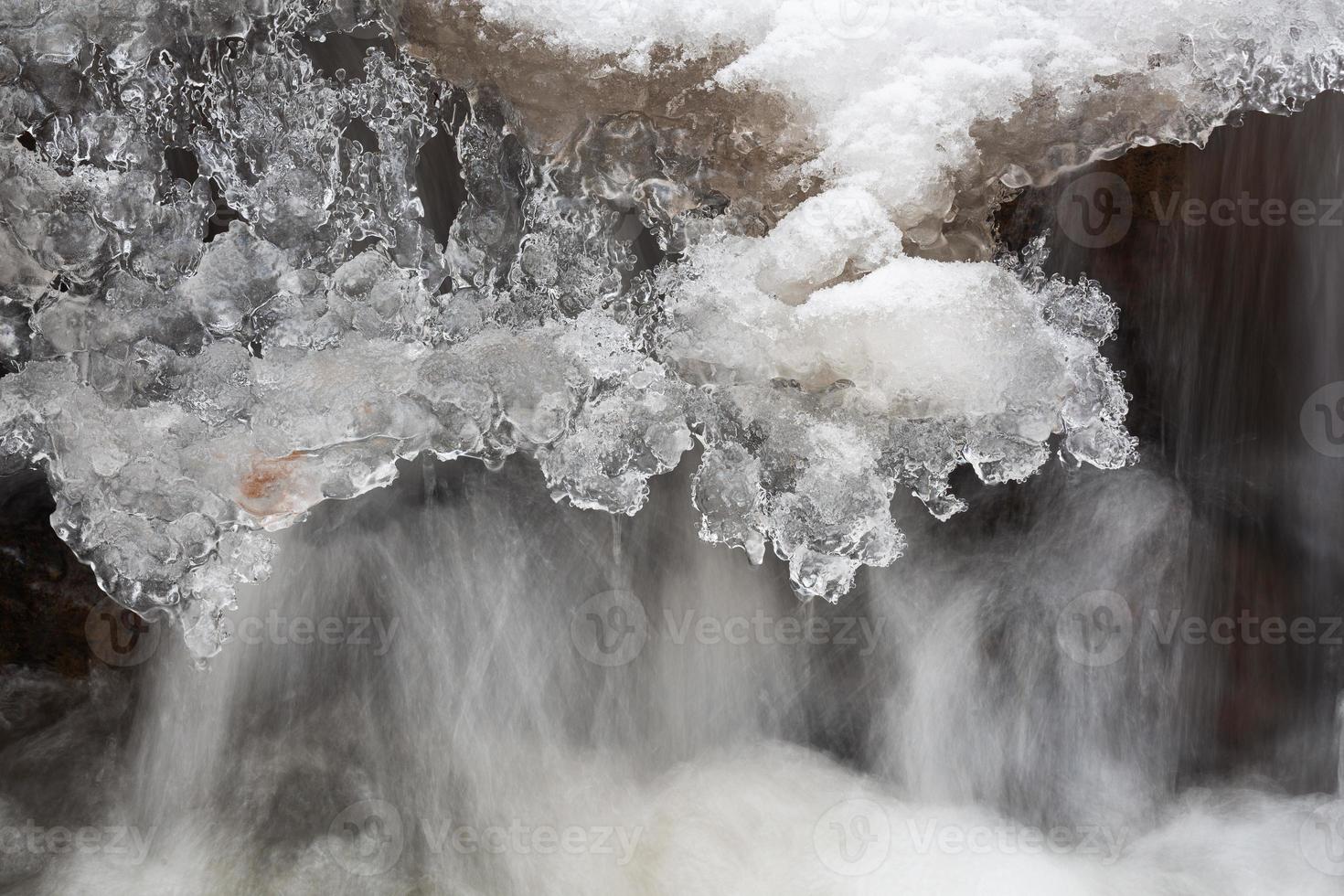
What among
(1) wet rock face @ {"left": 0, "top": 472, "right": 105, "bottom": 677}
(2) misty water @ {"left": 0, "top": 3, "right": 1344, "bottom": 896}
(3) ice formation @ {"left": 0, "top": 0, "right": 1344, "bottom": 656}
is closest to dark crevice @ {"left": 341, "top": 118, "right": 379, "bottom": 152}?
(3) ice formation @ {"left": 0, "top": 0, "right": 1344, "bottom": 656}

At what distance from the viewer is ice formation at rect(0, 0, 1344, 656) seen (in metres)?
1.40

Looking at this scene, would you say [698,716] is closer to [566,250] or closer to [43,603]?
[566,250]

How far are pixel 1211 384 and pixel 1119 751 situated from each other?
0.71 metres

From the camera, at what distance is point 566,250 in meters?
1.58

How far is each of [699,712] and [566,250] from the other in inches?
35.2

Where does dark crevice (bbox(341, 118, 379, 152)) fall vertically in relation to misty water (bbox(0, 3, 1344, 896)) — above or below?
above

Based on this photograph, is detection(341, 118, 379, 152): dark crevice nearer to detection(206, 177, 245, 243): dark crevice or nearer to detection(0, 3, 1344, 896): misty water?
detection(206, 177, 245, 243): dark crevice

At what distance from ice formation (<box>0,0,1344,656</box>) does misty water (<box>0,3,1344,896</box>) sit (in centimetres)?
16

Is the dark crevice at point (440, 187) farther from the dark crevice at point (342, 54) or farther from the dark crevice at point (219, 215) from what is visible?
the dark crevice at point (219, 215)

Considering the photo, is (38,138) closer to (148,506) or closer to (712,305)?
(148,506)

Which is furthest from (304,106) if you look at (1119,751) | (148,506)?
(1119,751)

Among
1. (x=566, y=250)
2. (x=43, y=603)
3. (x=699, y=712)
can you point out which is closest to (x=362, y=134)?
(x=566, y=250)

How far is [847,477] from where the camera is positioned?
1.47 m

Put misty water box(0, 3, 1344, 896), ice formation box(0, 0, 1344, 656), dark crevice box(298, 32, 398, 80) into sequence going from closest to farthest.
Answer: ice formation box(0, 0, 1344, 656) → dark crevice box(298, 32, 398, 80) → misty water box(0, 3, 1344, 896)
